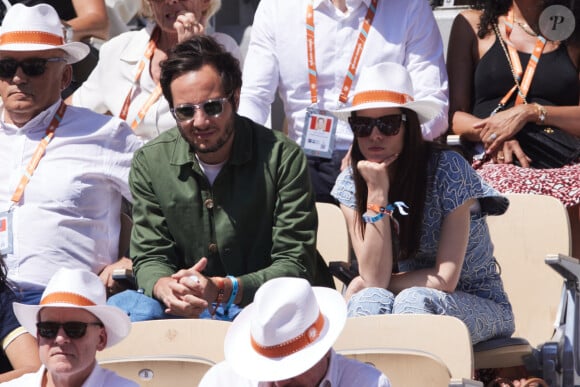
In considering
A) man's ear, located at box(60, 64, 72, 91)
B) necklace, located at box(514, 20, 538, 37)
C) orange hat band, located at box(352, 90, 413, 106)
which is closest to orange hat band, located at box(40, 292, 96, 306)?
orange hat band, located at box(352, 90, 413, 106)

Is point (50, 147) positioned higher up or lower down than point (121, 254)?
higher up

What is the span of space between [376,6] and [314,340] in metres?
2.87

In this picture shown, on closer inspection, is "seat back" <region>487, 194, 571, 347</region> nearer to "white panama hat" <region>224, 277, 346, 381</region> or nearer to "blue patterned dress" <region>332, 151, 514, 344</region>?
"blue patterned dress" <region>332, 151, 514, 344</region>

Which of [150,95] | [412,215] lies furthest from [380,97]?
[150,95]

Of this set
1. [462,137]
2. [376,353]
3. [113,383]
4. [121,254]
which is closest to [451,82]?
[462,137]

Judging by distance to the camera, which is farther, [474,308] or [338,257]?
[338,257]

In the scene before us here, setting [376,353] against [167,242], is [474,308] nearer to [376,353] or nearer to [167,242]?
[376,353]

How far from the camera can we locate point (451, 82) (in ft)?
20.3

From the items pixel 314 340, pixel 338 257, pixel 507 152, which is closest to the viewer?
pixel 314 340

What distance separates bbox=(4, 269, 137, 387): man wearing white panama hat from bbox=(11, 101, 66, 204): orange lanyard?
1344 millimetres

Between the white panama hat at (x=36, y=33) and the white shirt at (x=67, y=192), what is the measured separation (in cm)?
26

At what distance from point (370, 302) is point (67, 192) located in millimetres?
1494

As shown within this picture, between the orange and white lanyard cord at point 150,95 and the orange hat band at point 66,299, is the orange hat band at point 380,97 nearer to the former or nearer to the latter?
the orange hat band at point 66,299

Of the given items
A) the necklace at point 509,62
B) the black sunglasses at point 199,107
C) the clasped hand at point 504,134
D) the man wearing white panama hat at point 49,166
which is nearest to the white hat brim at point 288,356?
the black sunglasses at point 199,107
